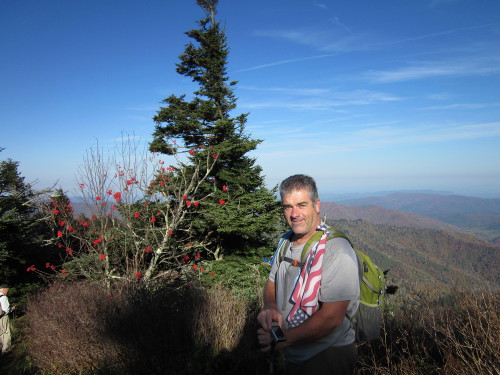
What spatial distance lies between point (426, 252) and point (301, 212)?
174 metres

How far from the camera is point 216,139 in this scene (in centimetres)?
1091

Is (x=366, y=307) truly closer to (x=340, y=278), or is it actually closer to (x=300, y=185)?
(x=340, y=278)

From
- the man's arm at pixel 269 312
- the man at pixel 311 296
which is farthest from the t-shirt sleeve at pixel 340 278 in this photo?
the man's arm at pixel 269 312

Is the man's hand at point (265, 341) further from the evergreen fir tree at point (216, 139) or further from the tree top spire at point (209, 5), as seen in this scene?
the tree top spire at point (209, 5)

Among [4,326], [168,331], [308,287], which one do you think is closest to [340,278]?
[308,287]

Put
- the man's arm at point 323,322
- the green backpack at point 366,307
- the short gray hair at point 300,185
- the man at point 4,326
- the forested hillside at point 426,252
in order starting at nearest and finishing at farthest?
the man's arm at point 323,322
the green backpack at point 366,307
the short gray hair at point 300,185
the man at point 4,326
the forested hillside at point 426,252

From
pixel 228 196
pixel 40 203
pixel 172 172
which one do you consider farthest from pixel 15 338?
pixel 228 196

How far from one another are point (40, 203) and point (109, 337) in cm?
759

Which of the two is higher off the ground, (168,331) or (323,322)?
(323,322)

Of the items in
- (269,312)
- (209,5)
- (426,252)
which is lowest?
(426,252)

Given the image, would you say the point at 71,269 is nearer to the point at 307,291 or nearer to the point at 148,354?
the point at 148,354

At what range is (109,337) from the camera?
4.52 metres

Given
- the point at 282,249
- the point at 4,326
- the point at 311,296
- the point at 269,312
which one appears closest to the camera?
the point at 311,296

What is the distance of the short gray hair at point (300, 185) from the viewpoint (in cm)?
198
